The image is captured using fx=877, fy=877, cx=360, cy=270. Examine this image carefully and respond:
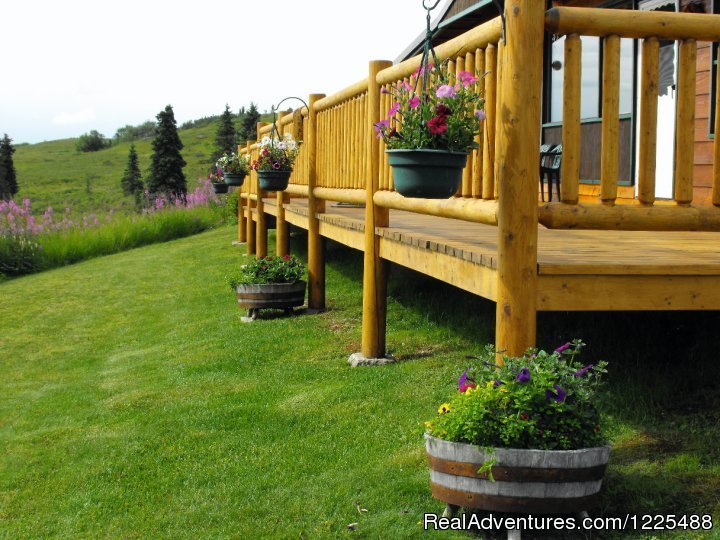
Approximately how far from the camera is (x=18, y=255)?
18.8 meters

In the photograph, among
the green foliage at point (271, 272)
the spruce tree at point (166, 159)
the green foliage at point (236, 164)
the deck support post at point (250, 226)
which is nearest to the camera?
the green foliage at point (271, 272)

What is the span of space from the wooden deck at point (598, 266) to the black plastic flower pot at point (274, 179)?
4.09 metres

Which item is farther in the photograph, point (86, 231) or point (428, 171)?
point (86, 231)

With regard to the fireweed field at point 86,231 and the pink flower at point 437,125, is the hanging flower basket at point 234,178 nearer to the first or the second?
the fireweed field at point 86,231

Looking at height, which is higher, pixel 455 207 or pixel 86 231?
pixel 455 207

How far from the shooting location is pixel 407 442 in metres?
5.26

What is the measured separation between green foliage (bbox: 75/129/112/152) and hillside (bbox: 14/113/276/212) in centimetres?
111

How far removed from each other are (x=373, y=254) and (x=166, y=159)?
36403 mm

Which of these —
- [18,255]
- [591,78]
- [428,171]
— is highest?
[591,78]

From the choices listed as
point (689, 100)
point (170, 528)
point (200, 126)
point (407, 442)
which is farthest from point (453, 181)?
point (200, 126)

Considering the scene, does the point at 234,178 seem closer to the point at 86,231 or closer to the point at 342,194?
the point at 86,231

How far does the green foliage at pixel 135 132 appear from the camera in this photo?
9756 cm

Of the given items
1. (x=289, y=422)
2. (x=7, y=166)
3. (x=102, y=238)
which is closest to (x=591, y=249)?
(x=289, y=422)

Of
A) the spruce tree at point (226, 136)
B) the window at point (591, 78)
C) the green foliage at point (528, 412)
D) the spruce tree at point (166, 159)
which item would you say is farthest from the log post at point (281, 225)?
the spruce tree at point (226, 136)
